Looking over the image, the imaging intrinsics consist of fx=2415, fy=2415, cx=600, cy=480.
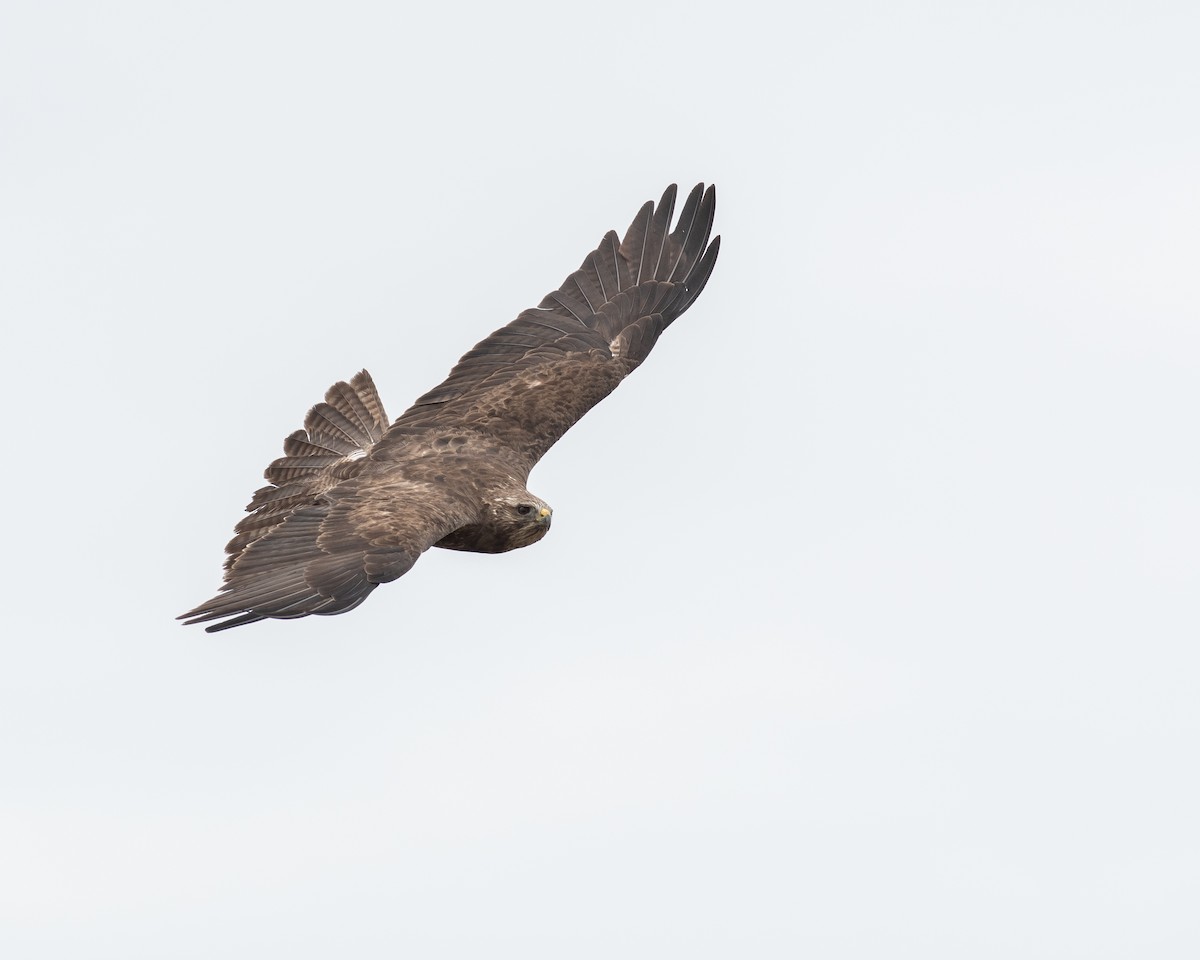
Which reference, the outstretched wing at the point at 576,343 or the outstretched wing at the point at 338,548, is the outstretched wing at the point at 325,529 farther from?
the outstretched wing at the point at 576,343

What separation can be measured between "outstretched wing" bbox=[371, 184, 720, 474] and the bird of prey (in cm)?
2

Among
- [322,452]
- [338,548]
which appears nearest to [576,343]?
[322,452]

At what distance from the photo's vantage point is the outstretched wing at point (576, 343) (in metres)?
24.8

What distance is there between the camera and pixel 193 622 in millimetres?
20406

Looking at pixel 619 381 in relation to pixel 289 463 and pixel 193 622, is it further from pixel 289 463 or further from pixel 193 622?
pixel 193 622

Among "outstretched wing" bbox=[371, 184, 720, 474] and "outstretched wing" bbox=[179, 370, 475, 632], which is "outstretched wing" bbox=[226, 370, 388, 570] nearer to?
"outstretched wing" bbox=[179, 370, 475, 632]

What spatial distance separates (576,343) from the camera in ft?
85.4

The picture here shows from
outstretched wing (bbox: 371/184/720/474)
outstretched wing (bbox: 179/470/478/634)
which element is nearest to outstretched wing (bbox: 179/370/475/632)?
outstretched wing (bbox: 179/470/478/634)

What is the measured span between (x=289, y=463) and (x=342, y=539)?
3.37m

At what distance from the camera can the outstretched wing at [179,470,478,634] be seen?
20.9 m

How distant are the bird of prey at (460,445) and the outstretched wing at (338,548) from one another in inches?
0.7

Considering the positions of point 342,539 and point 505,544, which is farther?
point 505,544

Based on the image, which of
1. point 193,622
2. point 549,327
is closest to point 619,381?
point 549,327

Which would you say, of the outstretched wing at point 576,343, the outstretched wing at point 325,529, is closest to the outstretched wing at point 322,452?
the outstretched wing at point 325,529
